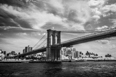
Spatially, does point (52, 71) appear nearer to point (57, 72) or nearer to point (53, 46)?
point (57, 72)

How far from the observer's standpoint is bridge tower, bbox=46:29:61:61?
62162 mm

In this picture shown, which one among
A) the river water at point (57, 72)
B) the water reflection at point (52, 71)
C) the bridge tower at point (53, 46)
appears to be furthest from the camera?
the bridge tower at point (53, 46)

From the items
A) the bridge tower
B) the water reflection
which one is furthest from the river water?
the bridge tower

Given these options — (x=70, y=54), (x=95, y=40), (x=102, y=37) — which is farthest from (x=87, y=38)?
(x=70, y=54)

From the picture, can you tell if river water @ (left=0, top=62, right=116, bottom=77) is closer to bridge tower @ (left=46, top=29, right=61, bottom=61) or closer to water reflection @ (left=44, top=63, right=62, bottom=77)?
water reflection @ (left=44, top=63, right=62, bottom=77)

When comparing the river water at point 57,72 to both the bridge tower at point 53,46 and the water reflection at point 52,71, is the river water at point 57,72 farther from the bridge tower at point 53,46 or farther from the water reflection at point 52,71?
the bridge tower at point 53,46

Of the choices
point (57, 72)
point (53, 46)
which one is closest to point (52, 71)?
point (57, 72)

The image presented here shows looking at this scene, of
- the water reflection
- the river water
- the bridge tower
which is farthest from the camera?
the bridge tower

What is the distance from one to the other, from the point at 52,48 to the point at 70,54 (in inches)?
4266

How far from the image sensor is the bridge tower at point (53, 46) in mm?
62162

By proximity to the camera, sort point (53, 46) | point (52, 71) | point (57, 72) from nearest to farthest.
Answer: point (57, 72) < point (52, 71) < point (53, 46)

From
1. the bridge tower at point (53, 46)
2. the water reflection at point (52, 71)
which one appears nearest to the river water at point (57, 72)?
the water reflection at point (52, 71)

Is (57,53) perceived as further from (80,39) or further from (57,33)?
(80,39)

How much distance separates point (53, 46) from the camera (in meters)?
61.8
